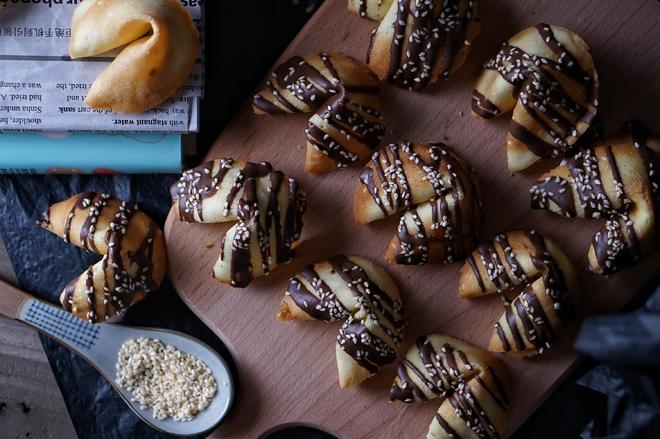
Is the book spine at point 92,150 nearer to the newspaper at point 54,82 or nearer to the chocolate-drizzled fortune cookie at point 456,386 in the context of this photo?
the newspaper at point 54,82

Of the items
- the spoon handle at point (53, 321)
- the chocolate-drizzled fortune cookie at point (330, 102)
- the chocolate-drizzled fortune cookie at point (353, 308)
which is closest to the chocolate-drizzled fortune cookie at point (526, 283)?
the chocolate-drizzled fortune cookie at point (353, 308)

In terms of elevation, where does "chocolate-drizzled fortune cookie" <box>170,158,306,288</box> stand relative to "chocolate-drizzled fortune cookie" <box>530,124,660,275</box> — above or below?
below

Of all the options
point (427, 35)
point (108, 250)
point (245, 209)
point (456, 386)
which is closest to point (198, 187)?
point (245, 209)

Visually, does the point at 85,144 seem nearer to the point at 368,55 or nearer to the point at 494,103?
the point at 368,55

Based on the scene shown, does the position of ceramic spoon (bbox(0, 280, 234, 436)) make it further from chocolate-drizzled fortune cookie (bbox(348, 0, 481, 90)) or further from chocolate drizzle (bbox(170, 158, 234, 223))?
chocolate-drizzled fortune cookie (bbox(348, 0, 481, 90))

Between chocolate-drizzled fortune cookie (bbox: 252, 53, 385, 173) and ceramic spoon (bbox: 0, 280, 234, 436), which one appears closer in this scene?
chocolate-drizzled fortune cookie (bbox: 252, 53, 385, 173)

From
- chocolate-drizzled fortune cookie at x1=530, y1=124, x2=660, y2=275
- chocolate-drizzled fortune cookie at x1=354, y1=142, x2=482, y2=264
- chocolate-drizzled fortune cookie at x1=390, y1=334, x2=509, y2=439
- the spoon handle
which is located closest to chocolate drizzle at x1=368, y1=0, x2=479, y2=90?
chocolate-drizzled fortune cookie at x1=354, y1=142, x2=482, y2=264
